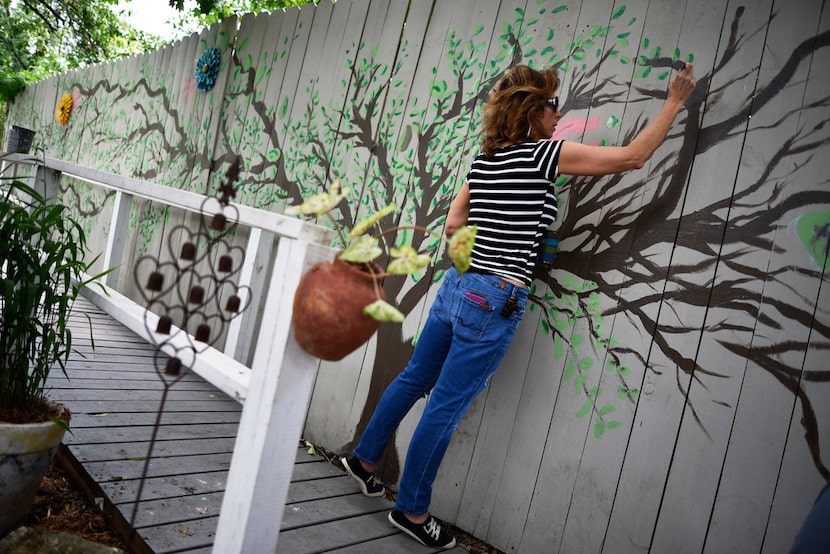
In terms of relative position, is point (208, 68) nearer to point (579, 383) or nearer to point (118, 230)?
point (118, 230)

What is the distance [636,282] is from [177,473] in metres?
1.66

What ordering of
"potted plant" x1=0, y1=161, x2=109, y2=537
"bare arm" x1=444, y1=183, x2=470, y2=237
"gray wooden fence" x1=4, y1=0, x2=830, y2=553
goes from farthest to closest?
"bare arm" x1=444, y1=183, x2=470, y2=237 < "gray wooden fence" x1=4, y1=0, x2=830, y2=553 < "potted plant" x1=0, y1=161, x2=109, y2=537

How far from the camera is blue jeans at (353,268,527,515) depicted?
1.62 meters

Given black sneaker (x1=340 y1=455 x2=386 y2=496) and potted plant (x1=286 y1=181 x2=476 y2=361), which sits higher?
potted plant (x1=286 y1=181 x2=476 y2=361)

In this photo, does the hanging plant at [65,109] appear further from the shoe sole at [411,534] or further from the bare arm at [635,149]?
the bare arm at [635,149]

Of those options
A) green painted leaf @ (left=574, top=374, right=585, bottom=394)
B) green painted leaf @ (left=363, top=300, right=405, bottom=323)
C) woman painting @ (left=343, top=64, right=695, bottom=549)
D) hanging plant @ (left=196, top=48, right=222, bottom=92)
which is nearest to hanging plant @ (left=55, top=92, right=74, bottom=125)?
hanging plant @ (left=196, top=48, right=222, bottom=92)

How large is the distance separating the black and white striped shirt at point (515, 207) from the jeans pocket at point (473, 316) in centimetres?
10

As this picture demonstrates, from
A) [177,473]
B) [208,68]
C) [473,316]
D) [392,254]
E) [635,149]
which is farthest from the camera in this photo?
[208,68]

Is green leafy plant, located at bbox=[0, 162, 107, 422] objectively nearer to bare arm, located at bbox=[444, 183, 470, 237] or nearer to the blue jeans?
the blue jeans

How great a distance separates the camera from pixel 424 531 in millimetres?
1736

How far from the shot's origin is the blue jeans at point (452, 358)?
1.62m

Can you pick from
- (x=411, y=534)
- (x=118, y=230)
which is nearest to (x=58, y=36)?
(x=118, y=230)

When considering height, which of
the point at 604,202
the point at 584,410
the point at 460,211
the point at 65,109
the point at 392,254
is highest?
the point at 65,109

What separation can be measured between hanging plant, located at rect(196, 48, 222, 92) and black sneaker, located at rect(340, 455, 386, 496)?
105 inches
